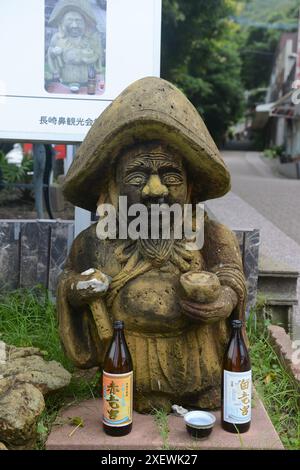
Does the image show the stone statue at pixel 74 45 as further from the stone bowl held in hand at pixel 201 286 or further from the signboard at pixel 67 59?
the stone bowl held in hand at pixel 201 286

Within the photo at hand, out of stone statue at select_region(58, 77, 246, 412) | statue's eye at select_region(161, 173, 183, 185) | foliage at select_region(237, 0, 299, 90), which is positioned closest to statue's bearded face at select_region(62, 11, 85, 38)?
stone statue at select_region(58, 77, 246, 412)

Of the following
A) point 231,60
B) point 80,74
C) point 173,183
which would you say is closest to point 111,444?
point 173,183

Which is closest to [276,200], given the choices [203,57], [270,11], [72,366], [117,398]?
[203,57]

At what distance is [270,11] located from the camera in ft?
153

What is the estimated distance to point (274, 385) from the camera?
3.12 meters

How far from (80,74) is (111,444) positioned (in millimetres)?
2409

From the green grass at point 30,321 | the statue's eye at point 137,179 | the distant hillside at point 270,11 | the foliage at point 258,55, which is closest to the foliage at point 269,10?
the distant hillside at point 270,11

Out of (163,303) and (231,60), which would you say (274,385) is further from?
(231,60)

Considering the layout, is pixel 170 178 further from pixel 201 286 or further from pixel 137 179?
pixel 201 286

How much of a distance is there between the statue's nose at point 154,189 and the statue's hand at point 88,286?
1.38 ft

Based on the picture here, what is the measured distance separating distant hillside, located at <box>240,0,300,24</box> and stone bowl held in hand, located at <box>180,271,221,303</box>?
3848 centimetres

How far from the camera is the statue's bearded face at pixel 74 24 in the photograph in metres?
3.50

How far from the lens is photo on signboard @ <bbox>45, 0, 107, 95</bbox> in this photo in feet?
11.5

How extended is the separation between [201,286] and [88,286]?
50 centimetres
